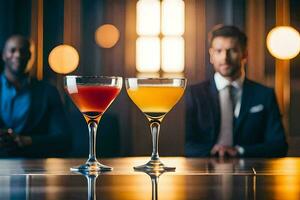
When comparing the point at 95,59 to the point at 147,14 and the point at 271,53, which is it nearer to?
the point at 147,14

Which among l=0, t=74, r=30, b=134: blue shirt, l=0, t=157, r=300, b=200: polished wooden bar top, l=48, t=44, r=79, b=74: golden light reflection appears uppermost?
l=48, t=44, r=79, b=74: golden light reflection

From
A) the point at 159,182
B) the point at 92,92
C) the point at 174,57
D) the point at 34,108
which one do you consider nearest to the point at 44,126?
the point at 34,108

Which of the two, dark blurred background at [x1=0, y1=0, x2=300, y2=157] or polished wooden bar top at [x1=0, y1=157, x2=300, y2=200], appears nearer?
polished wooden bar top at [x1=0, y1=157, x2=300, y2=200]

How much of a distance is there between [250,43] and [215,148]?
313mm

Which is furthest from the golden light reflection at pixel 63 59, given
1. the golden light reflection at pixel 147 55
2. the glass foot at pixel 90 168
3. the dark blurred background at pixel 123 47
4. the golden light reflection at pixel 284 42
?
the glass foot at pixel 90 168

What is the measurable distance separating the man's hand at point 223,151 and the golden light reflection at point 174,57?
239 millimetres

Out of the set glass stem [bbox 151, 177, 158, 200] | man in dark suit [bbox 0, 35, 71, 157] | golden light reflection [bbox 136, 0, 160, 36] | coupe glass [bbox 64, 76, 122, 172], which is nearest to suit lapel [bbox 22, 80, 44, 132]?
man in dark suit [bbox 0, 35, 71, 157]

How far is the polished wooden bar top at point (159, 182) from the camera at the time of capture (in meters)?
0.65

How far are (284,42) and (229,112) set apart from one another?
0.84ft

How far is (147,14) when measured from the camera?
5.84 feet

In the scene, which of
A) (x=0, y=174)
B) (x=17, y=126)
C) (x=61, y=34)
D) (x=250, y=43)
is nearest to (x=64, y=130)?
(x=17, y=126)

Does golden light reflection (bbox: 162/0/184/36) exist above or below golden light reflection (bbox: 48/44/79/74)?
above

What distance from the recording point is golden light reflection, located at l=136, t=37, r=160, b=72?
5.79ft

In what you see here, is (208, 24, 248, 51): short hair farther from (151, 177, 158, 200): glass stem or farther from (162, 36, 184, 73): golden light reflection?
(151, 177, 158, 200): glass stem
